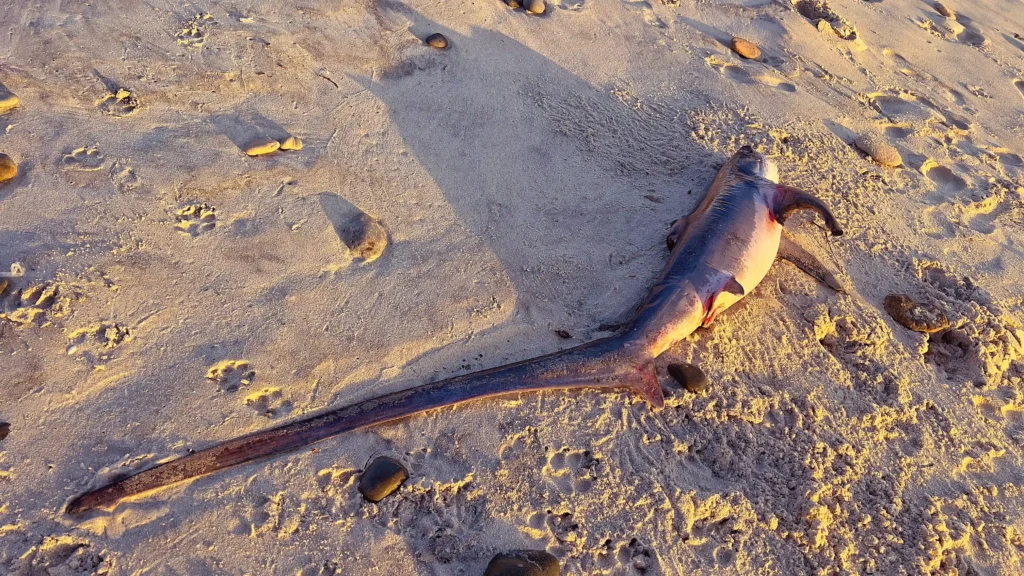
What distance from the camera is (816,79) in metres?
5.61

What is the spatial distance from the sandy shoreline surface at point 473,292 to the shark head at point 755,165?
A: 1.12 feet

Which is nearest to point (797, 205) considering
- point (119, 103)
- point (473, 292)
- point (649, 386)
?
point (649, 386)

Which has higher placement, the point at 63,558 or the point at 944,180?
the point at 944,180

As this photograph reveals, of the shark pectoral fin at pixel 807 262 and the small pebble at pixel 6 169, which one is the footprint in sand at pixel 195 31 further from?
the shark pectoral fin at pixel 807 262

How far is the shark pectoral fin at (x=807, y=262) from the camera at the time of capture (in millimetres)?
3975

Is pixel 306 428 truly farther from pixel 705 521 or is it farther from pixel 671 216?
pixel 671 216

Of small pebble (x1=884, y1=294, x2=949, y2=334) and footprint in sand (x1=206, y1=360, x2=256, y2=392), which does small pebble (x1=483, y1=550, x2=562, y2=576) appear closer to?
footprint in sand (x1=206, y1=360, x2=256, y2=392)

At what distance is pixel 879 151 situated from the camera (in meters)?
4.89

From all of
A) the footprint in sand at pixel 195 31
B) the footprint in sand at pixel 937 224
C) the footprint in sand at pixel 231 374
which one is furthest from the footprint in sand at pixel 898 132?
the footprint in sand at pixel 195 31

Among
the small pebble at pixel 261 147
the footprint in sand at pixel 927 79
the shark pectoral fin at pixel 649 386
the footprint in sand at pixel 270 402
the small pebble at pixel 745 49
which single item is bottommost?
the footprint in sand at pixel 270 402

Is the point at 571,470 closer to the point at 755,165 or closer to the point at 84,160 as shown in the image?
the point at 755,165

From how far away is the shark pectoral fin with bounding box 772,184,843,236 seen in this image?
395 cm

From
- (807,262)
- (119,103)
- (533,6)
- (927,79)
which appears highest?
(927,79)

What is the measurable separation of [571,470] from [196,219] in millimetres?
2708
